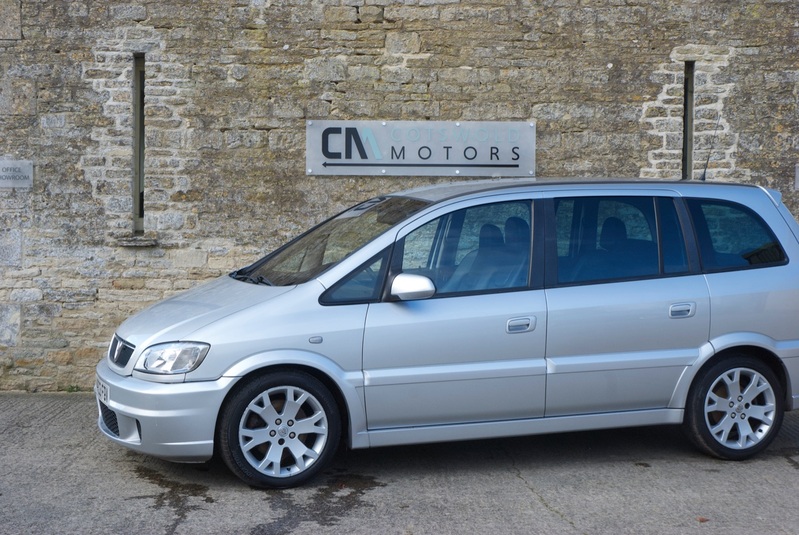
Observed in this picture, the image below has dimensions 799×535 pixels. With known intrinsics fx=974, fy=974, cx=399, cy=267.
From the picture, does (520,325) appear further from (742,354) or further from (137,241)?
(137,241)

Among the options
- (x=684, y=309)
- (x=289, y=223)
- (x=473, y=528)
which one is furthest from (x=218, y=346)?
(x=289, y=223)

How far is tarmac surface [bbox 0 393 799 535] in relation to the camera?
5000 mm

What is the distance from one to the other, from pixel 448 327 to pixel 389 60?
4.13 metres

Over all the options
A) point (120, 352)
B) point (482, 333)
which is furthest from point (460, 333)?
point (120, 352)

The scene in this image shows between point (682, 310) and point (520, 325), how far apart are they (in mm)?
1089

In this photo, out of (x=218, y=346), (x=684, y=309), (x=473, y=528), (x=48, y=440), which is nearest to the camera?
(x=473, y=528)

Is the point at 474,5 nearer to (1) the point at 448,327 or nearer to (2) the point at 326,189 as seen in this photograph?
(2) the point at 326,189

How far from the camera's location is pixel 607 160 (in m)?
9.28

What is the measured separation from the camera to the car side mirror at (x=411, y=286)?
558 centimetres

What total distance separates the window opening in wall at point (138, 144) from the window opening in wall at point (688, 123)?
5.19 meters

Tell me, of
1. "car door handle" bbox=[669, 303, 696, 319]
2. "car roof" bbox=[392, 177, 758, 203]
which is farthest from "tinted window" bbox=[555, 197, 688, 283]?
"car door handle" bbox=[669, 303, 696, 319]

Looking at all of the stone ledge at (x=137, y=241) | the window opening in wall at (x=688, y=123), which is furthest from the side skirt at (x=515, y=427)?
the stone ledge at (x=137, y=241)

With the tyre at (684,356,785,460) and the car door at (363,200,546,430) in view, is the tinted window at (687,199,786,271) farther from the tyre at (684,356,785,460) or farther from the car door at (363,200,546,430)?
the car door at (363,200,546,430)

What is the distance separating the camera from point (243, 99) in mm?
9102
